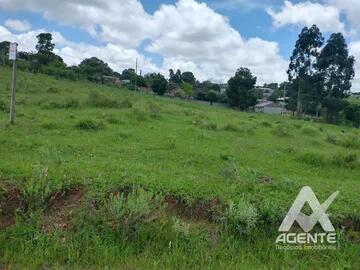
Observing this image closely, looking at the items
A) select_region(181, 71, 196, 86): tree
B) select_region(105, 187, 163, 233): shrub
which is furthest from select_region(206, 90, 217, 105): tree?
select_region(105, 187, 163, 233): shrub

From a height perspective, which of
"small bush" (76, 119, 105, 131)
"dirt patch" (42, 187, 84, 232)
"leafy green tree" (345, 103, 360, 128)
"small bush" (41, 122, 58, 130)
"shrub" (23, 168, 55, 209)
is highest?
"leafy green tree" (345, 103, 360, 128)

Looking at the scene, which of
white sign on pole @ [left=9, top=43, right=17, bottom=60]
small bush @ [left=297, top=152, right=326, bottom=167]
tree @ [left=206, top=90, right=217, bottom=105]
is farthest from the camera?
tree @ [left=206, top=90, right=217, bottom=105]

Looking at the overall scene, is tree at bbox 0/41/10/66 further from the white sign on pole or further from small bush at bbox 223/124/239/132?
the white sign on pole

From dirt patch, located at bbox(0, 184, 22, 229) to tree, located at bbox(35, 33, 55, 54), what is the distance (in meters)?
44.3

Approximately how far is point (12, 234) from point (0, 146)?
11.9ft

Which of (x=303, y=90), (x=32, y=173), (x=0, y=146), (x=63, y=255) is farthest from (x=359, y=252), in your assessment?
(x=303, y=90)

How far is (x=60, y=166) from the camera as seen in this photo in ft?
18.0

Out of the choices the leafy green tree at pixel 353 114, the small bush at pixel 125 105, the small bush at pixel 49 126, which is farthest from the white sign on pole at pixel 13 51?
the leafy green tree at pixel 353 114

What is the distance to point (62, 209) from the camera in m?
4.39

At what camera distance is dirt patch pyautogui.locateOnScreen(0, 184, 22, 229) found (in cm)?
416

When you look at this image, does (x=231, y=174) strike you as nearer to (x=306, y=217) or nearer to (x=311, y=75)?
(x=306, y=217)

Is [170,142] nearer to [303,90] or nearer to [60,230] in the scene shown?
[60,230]

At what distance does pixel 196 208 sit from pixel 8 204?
2.12m

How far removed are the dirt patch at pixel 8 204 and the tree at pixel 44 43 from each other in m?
44.3
